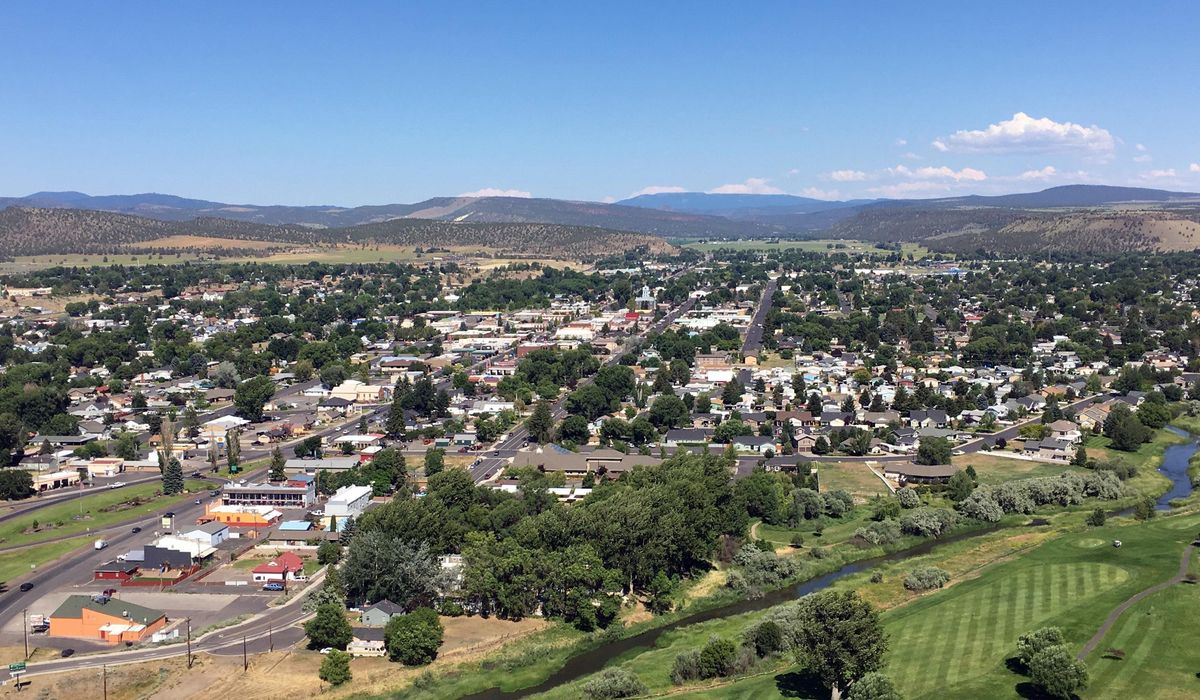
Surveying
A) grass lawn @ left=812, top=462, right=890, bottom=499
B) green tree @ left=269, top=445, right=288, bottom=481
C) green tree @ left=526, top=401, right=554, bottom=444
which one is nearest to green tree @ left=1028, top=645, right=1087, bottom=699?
grass lawn @ left=812, top=462, right=890, bottom=499

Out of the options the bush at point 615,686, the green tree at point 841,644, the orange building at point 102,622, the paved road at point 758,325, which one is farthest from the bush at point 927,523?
the paved road at point 758,325

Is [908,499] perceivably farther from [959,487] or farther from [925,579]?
[925,579]

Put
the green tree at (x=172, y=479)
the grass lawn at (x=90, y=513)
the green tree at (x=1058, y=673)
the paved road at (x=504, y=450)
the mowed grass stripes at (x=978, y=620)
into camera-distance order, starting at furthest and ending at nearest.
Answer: the paved road at (x=504, y=450), the green tree at (x=172, y=479), the grass lawn at (x=90, y=513), the mowed grass stripes at (x=978, y=620), the green tree at (x=1058, y=673)

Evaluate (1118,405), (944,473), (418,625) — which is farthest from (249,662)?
(1118,405)

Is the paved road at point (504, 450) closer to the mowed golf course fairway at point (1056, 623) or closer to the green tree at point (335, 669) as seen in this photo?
the green tree at point (335, 669)

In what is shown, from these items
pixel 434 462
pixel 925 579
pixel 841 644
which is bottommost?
pixel 925 579

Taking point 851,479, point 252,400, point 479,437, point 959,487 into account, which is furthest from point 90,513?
point 959,487
